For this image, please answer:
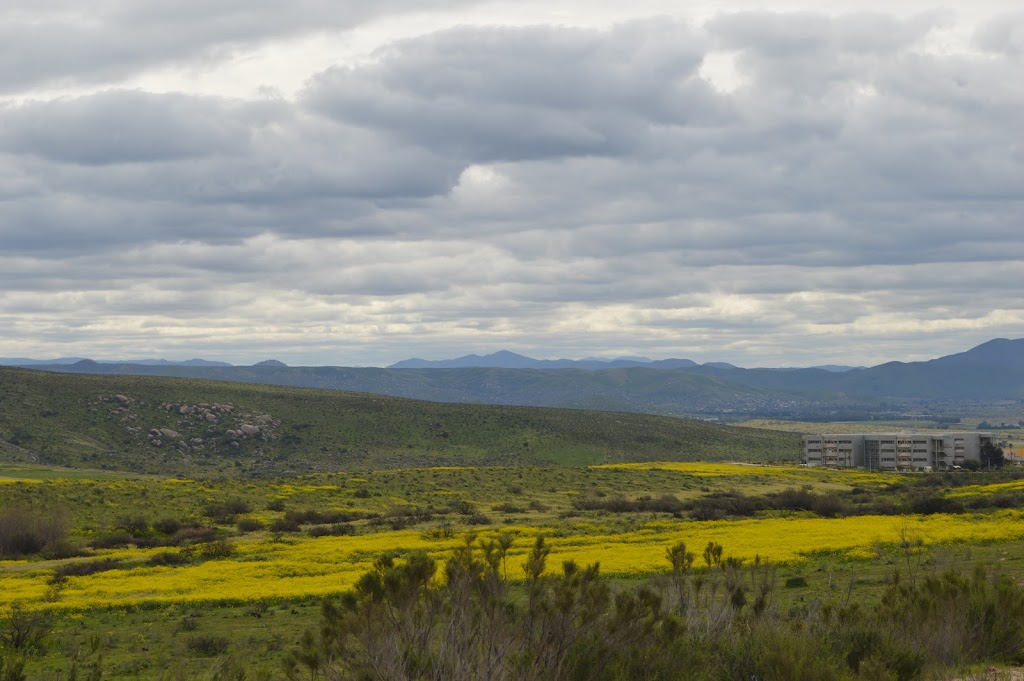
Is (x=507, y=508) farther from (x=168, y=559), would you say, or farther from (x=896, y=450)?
(x=896, y=450)

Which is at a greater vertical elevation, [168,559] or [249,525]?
[168,559]

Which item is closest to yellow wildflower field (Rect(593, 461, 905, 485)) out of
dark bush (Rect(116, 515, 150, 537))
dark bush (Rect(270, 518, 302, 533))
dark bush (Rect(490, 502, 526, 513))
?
dark bush (Rect(490, 502, 526, 513))

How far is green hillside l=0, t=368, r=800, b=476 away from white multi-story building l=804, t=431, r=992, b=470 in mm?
8046

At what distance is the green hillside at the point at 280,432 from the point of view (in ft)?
344

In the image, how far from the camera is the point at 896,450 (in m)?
124

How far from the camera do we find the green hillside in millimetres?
105000

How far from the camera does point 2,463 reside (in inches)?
3322

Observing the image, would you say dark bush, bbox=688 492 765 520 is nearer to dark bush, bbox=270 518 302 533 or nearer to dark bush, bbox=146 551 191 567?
dark bush, bbox=270 518 302 533

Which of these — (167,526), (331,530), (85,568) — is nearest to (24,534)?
(85,568)

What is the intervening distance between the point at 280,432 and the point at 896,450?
77.9 metres

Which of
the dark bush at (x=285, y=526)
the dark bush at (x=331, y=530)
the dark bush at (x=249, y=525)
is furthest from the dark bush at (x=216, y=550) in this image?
the dark bush at (x=285, y=526)

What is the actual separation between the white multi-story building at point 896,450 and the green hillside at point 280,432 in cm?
805

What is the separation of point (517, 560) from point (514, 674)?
2407cm

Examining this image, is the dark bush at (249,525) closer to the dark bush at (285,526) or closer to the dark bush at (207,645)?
the dark bush at (285,526)
